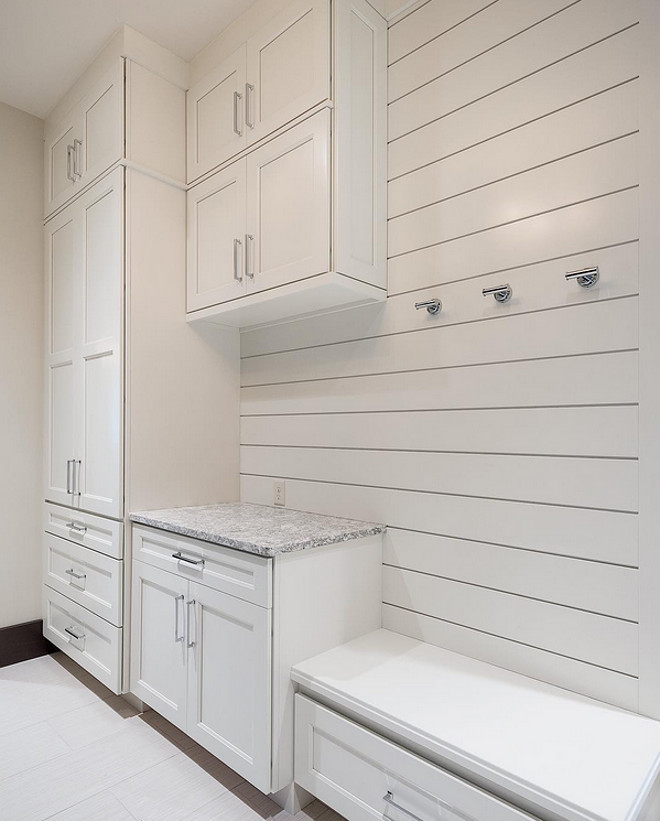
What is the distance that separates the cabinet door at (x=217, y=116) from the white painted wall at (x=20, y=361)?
3.46 ft

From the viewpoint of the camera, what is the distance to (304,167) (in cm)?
189

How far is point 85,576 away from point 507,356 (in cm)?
207

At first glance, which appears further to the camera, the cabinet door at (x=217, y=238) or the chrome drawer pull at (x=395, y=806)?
the cabinet door at (x=217, y=238)

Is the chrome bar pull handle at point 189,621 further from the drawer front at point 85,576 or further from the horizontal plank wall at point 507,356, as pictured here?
the horizontal plank wall at point 507,356

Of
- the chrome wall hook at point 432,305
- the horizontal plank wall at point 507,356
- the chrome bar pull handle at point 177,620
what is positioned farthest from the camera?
the chrome bar pull handle at point 177,620

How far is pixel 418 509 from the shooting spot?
188 cm

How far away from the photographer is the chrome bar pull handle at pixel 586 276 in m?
1.45

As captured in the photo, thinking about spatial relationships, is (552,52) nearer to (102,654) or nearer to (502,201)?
(502,201)

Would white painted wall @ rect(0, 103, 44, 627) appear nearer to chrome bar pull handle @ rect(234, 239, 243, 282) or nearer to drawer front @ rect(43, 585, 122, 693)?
drawer front @ rect(43, 585, 122, 693)

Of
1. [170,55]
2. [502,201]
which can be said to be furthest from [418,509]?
[170,55]

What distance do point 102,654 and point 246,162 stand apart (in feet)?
7.06

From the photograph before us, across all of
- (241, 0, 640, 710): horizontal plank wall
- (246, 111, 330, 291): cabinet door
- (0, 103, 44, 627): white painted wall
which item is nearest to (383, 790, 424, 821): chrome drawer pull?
(241, 0, 640, 710): horizontal plank wall

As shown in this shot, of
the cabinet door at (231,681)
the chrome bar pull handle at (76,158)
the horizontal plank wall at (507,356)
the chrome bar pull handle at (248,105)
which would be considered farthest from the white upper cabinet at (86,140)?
the cabinet door at (231,681)

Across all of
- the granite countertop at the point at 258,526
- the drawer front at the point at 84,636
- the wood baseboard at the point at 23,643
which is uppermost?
the granite countertop at the point at 258,526
